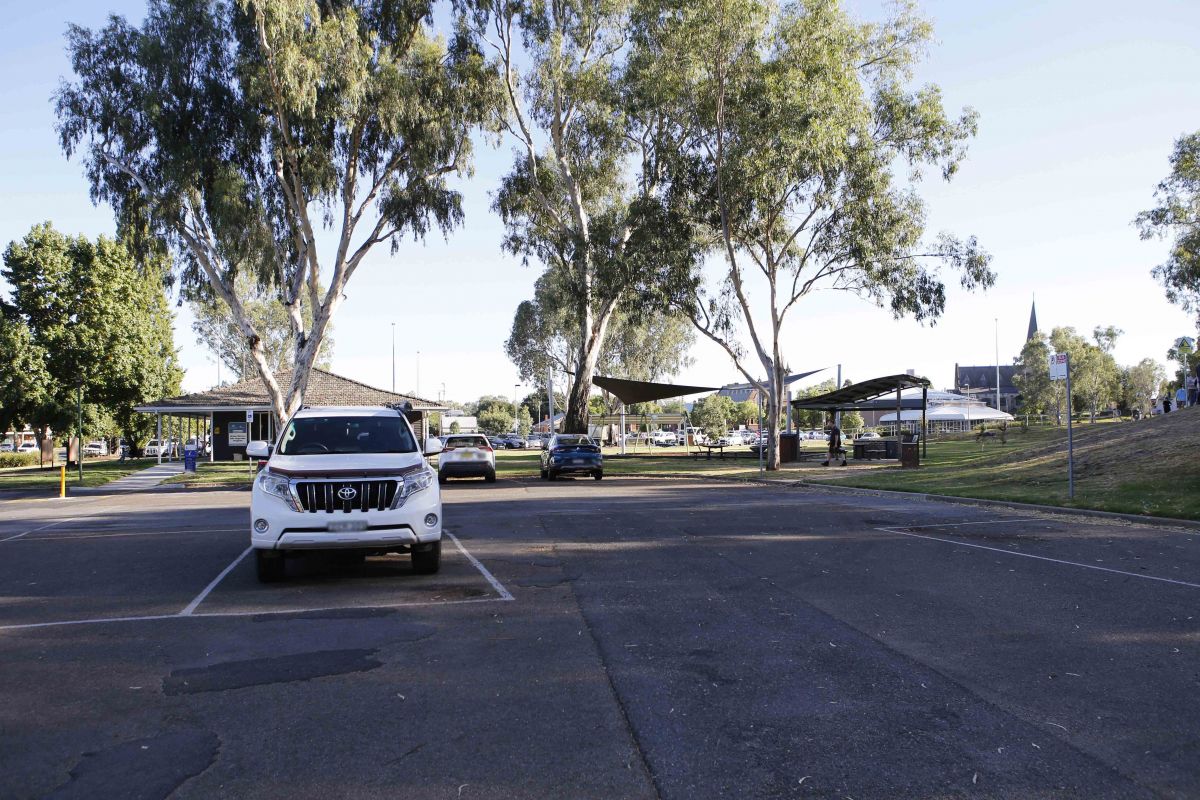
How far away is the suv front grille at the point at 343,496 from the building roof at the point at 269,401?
32864mm

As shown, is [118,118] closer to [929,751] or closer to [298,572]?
[298,572]

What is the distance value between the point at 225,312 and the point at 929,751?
63.6 metres

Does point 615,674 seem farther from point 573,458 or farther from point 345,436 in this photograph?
point 573,458

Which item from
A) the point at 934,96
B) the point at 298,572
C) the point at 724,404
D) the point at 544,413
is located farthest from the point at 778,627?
the point at 544,413

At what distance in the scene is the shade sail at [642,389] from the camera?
37.0 m

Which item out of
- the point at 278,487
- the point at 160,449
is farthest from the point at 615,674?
the point at 160,449

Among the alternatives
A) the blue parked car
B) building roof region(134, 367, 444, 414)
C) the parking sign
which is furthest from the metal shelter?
building roof region(134, 367, 444, 414)

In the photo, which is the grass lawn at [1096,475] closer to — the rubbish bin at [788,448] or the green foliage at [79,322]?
the rubbish bin at [788,448]

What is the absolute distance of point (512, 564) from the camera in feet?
33.4

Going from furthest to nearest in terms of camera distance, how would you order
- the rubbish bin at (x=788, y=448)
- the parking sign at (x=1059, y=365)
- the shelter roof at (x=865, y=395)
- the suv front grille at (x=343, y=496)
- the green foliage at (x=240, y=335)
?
the green foliage at (x=240, y=335), the rubbish bin at (x=788, y=448), the shelter roof at (x=865, y=395), the parking sign at (x=1059, y=365), the suv front grille at (x=343, y=496)

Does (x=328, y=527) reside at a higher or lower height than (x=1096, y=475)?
higher

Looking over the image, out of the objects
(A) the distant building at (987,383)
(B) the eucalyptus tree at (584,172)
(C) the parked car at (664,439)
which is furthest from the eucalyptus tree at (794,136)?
(A) the distant building at (987,383)

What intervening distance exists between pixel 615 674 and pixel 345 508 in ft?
13.6

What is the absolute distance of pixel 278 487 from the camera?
342 inches
